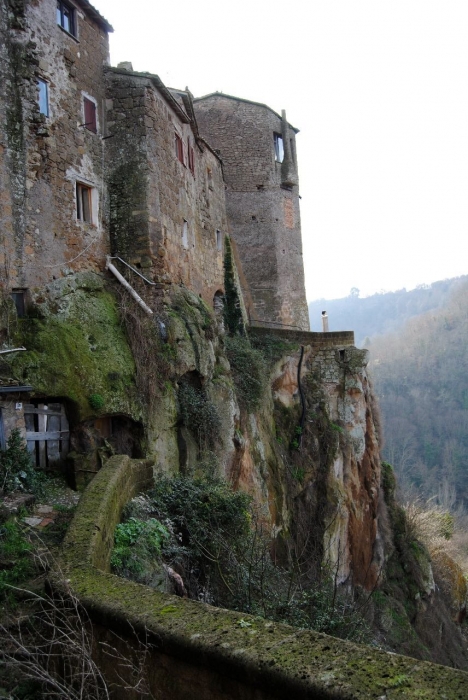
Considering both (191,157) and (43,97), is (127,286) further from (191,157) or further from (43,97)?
(191,157)

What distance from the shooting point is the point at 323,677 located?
3.28 metres

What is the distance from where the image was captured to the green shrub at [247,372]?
16.3 meters

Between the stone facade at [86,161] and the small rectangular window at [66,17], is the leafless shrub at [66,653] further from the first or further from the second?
the small rectangular window at [66,17]

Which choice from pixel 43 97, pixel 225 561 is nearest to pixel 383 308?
pixel 43 97

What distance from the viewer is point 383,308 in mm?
147875

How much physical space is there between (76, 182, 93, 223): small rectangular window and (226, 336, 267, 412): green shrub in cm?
634

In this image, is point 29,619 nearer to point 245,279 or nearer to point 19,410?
point 19,410

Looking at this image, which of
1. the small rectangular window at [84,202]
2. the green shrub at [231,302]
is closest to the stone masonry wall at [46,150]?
the small rectangular window at [84,202]

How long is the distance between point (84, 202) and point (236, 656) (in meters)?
11.1

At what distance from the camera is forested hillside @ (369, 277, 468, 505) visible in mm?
64188

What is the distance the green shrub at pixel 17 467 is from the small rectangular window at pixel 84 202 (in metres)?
5.59

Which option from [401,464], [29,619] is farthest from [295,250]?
[401,464]

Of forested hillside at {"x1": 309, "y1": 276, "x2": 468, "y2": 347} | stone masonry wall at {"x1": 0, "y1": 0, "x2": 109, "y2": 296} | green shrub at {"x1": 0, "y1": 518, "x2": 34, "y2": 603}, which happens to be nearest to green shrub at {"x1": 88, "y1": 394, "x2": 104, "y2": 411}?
stone masonry wall at {"x1": 0, "y1": 0, "x2": 109, "y2": 296}

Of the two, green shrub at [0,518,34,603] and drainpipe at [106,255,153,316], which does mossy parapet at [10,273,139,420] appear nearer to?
drainpipe at [106,255,153,316]
